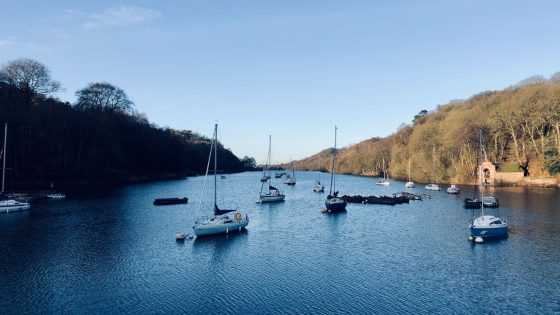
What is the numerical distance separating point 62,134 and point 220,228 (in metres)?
74.7

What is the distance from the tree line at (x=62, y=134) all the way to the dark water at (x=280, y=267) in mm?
37277

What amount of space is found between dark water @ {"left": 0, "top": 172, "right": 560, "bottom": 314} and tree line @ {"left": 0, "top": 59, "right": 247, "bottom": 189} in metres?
37.3

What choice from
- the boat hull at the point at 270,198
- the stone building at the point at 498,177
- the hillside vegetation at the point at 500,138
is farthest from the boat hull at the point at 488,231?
the stone building at the point at 498,177

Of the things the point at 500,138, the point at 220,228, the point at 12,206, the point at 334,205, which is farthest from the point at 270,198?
the point at 500,138

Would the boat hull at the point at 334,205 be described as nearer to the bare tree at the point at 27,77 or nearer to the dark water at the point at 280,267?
the dark water at the point at 280,267

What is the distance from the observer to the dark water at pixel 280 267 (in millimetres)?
25391

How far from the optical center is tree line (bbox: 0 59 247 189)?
8794 cm

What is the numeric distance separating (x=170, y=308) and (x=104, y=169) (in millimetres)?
101288

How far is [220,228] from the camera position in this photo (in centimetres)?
4556

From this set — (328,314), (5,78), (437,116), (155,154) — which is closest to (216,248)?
(328,314)

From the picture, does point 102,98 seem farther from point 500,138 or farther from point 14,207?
point 500,138

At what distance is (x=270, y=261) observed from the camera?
116 ft

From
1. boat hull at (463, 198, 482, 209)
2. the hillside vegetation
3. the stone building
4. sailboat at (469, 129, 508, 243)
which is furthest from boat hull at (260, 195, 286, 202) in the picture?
the hillside vegetation

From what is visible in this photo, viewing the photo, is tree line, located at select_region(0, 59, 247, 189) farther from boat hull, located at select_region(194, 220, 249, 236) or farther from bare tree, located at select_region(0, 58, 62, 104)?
boat hull, located at select_region(194, 220, 249, 236)
